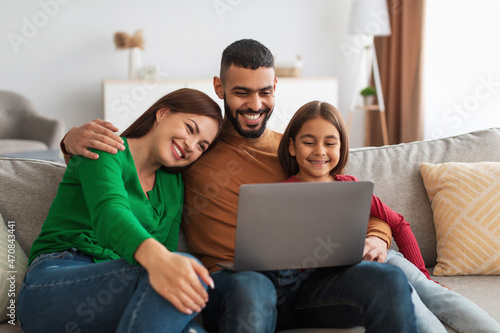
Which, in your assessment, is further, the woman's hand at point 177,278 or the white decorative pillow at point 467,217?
the white decorative pillow at point 467,217

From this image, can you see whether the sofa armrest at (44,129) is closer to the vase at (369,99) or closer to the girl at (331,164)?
the vase at (369,99)

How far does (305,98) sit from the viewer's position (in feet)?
14.4

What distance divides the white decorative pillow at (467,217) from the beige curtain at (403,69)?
8.23 ft

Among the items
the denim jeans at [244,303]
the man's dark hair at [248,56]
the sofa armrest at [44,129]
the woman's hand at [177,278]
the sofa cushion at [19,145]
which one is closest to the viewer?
the woman's hand at [177,278]

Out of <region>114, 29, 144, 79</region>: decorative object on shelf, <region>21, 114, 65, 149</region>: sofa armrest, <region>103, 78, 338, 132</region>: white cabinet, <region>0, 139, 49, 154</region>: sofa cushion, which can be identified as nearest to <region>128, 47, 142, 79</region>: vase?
<region>114, 29, 144, 79</region>: decorative object on shelf

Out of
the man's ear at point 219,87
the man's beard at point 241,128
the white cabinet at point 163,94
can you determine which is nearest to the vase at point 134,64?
the white cabinet at point 163,94

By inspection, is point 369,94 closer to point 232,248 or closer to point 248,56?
point 248,56

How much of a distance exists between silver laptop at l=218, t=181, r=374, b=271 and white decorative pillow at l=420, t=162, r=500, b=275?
21.7 inches

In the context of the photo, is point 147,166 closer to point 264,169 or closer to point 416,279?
point 264,169

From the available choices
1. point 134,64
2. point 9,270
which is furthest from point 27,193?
point 134,64

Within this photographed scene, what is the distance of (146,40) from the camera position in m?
4.70

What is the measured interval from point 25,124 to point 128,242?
3530 mm

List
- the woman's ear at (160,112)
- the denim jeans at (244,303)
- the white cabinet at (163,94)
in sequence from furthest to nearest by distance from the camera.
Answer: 1. the white cabinet at (163,94)
2. the woman's ear at (160,112)
3. the denim jeans at (244,303)

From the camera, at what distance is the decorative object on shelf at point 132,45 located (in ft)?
14.4
